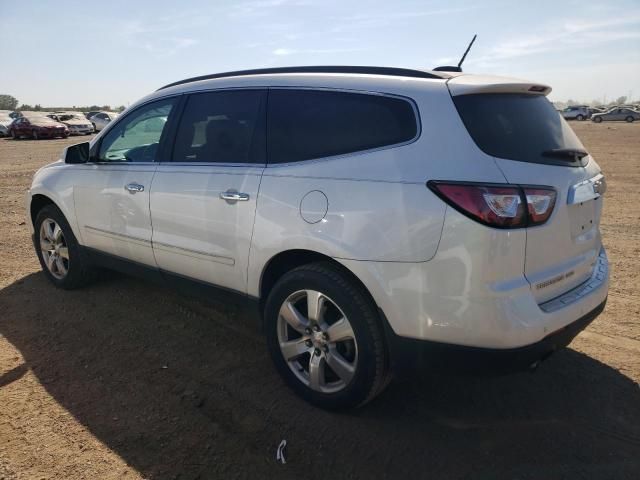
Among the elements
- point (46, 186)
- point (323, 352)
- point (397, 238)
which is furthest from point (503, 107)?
point (46, 186)

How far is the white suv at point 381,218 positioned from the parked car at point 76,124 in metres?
34.7

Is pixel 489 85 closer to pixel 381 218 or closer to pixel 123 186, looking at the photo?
pixel 381 218

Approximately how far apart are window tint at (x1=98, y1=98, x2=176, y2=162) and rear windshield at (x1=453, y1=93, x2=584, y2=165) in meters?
2.27

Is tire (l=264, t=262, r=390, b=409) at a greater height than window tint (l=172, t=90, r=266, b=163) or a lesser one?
lesser

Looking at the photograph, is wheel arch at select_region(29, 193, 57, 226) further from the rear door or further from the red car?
the red car

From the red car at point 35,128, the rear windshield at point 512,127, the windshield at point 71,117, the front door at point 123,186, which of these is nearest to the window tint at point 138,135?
the front door at point 123,186

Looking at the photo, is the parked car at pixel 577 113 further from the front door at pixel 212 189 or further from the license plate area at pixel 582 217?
the front door at pixel 212 189

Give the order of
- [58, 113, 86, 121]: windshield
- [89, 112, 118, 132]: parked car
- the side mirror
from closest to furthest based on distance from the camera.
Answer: the side mirror < [58, 113, 86, 121]: windshield < [89, 112, 118, 132]: parked car

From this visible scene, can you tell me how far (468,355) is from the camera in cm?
245

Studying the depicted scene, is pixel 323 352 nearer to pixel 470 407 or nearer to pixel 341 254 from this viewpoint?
pixel 341 254

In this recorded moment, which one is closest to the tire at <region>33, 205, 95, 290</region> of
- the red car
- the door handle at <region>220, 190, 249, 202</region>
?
the door handle at <region>220, 190, 249, 202</region>

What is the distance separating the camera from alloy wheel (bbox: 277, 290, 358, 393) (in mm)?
2816

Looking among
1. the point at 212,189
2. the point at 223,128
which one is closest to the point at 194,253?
the point at 212,189

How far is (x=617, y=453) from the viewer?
2586 mm
